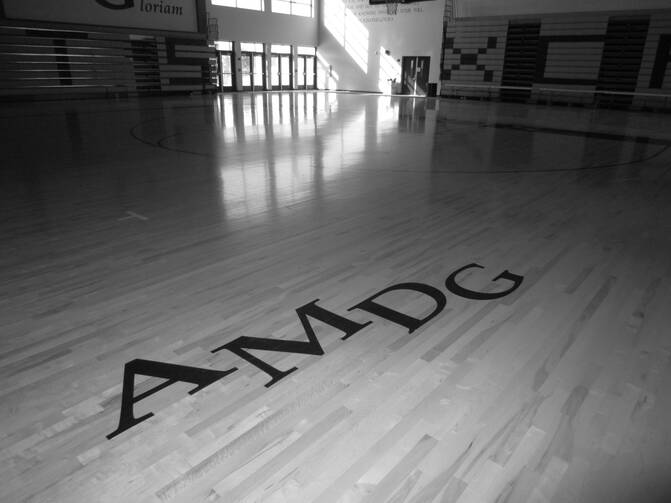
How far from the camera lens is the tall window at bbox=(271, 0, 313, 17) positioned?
22.3 metres

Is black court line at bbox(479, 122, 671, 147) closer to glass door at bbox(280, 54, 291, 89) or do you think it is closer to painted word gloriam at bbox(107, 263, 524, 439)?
painted word gloriam at bbox(107, 263, 524, 439)

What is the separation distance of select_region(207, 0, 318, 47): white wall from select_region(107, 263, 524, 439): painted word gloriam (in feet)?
67.6

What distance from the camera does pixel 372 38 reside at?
22969 millimetres

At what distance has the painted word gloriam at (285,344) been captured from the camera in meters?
2.02

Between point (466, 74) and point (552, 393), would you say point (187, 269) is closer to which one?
point (552, 393)

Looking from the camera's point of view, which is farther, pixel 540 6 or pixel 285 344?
pixel 540 6

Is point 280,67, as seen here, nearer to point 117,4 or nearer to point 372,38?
point 372,38

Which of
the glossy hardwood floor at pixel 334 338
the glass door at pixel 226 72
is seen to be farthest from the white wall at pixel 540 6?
the glossy hardwood floor at pixel 334 338

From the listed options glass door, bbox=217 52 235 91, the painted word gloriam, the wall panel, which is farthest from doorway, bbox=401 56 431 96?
the painted word gloriam

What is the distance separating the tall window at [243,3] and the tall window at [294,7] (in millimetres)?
735

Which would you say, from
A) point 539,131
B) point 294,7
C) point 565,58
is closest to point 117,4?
point 294,7

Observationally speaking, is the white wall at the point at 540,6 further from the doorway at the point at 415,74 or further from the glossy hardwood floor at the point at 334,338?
the glossy hardwood floor at the point at 334,338

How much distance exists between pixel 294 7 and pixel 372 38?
3.99 metres

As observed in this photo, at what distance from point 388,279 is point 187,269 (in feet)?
4.30
